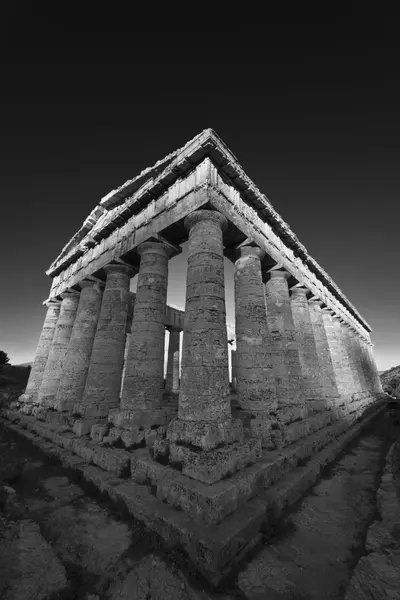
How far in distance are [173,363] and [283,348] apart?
15.9m

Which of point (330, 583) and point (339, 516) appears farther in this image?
point (339, 516)

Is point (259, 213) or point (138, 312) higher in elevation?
point (259, 213)

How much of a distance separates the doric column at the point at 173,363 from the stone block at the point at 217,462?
→ 19548 millimetres

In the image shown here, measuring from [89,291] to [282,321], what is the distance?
9688 mm

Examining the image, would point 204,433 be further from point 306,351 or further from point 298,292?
point 298,292

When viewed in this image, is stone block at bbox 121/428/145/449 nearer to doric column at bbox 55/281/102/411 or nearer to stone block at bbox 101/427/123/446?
stone block at bbox 101/427/123/446

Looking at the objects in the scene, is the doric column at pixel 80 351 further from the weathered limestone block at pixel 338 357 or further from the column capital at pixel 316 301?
the weathered limestone block at pixel 338 357

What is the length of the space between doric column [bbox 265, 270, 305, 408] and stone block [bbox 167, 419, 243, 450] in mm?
4580

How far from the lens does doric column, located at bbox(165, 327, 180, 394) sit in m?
24.1

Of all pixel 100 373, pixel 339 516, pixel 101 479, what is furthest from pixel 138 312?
pixel 339 516

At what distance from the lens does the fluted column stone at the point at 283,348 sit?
31.7 ft

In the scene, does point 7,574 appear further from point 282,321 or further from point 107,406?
point 282,321

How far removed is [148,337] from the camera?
8250mm

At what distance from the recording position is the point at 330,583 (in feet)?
10.2
